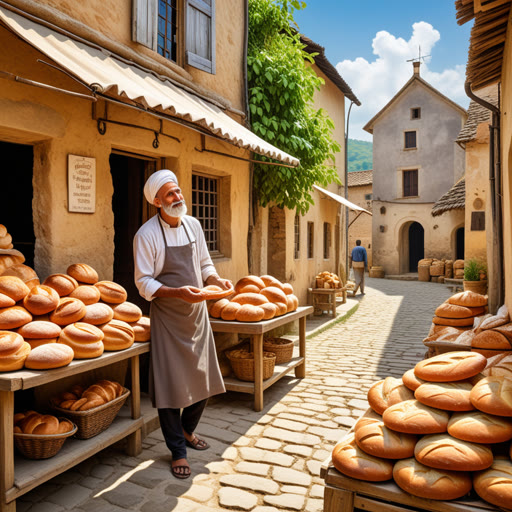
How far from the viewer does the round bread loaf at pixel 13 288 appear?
10.2ft

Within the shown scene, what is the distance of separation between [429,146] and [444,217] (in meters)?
4.32

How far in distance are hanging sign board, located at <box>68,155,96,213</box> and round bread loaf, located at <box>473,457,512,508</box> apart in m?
3.63

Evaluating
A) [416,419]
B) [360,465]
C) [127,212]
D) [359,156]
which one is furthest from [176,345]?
[359,156]

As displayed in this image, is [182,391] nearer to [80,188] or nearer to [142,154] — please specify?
[80,188]

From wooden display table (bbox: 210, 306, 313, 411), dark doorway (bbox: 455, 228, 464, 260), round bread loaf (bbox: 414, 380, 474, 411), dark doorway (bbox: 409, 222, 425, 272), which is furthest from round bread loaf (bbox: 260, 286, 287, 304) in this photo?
dark doorway (bbox: 409, 222, 425, 272)

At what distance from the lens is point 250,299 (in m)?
5.30

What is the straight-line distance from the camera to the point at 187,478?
11.4ft

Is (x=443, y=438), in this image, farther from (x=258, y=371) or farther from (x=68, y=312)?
(x=258, y=371)

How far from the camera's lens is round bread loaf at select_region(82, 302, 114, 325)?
3461 millimetres

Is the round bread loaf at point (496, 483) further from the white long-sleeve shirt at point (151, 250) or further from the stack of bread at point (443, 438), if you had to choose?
the white long-sleeve shirt at point (151, 250)

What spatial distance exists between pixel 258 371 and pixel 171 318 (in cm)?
166

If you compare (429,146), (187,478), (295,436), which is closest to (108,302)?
(187,478)

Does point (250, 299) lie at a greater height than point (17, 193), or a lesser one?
lesser

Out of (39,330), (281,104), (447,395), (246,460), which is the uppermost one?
(281,104)
